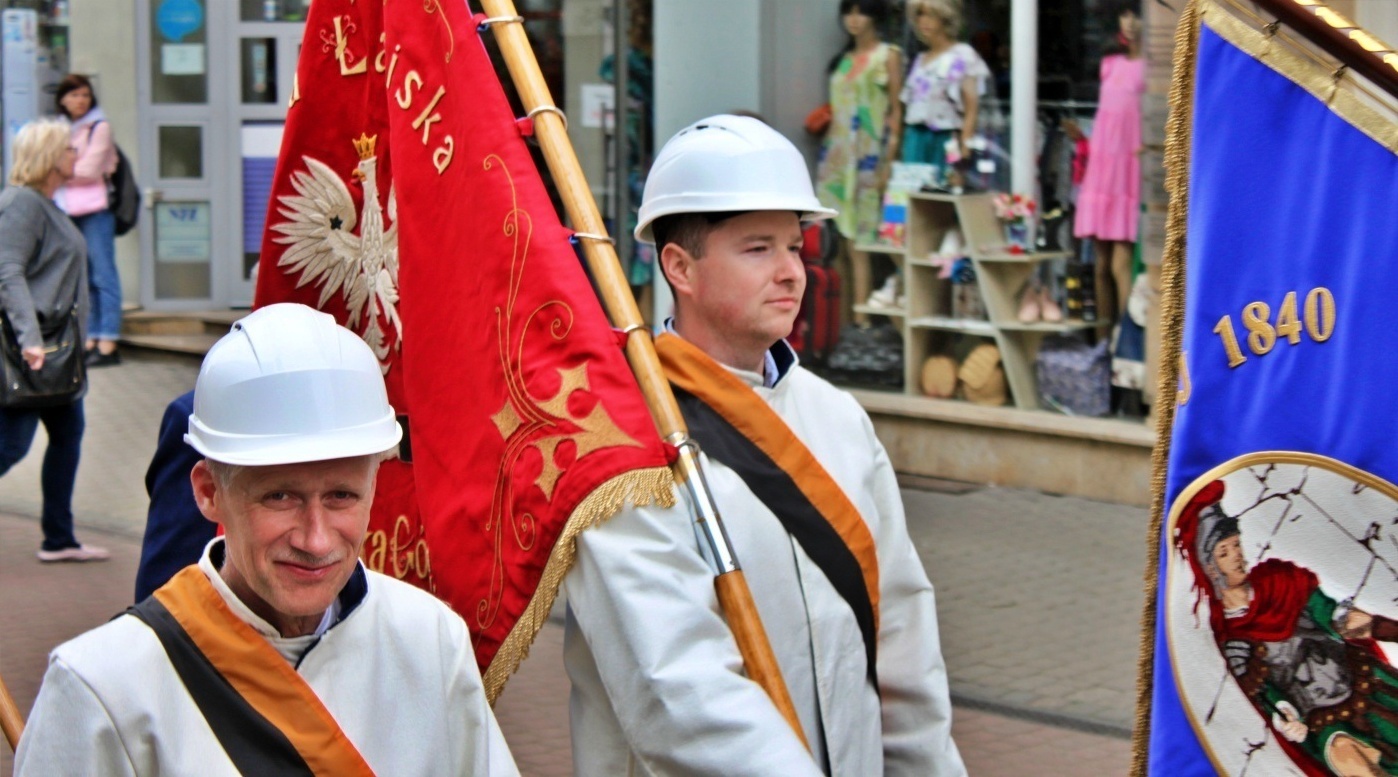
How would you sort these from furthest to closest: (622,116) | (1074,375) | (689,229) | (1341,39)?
(622,116) < (1074,375) < (689,229) < (1341,39)

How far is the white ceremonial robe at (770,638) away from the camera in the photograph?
2633 mm

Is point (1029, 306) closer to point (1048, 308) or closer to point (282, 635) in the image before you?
point (1048, 308)

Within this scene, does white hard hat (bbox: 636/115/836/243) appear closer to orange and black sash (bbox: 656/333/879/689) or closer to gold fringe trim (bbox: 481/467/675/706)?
orange and black sash (bbox: 656/333/879/689)

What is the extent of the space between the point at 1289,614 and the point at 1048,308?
278 inches

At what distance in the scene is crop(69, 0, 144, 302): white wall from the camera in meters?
13.9

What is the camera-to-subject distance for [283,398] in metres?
2.17

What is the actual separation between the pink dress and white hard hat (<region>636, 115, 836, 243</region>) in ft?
20.9

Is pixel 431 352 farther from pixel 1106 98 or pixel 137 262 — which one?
pixel 137 262

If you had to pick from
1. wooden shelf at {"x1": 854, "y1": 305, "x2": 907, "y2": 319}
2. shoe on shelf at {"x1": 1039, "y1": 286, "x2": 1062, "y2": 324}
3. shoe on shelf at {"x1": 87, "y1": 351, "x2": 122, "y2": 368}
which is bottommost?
shoe on shelf at {"x1": 87, "y1": 351, "x2": 122, "y2": 368}

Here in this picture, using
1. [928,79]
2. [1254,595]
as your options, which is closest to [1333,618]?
[1254,595]

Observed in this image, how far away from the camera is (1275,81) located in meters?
2.62

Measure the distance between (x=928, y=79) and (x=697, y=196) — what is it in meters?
7.09

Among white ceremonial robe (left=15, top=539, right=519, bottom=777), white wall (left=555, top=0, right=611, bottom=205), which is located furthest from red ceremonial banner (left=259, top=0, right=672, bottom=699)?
white wall (left=555, top=0, right=611, bottom=205)

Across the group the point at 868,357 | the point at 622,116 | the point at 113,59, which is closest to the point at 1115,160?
the point at 868,357
